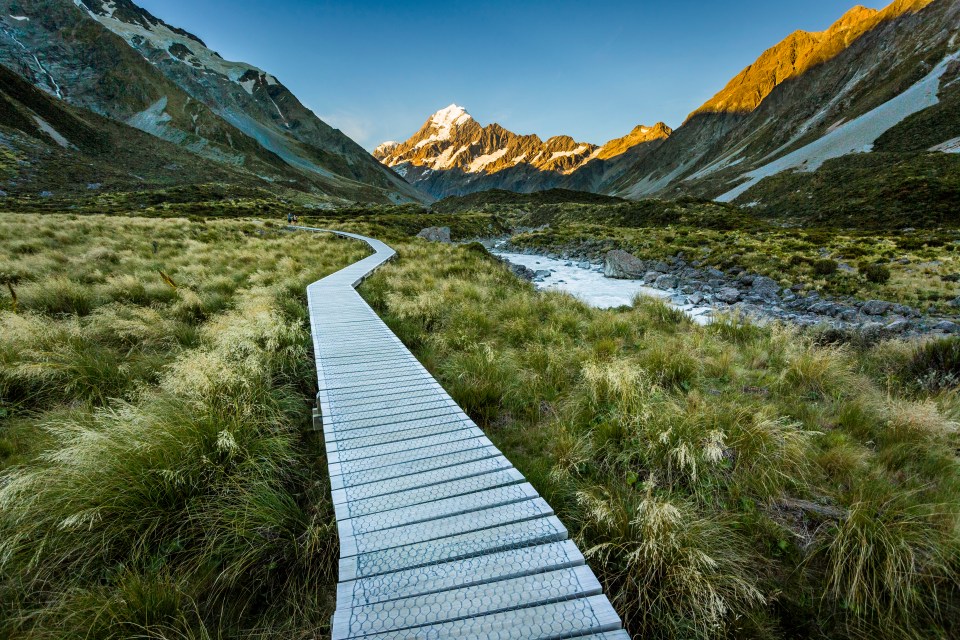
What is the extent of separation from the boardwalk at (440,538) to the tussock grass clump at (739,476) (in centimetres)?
41

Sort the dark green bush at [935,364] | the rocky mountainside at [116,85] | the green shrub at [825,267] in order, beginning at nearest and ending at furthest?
the dark green bush at [935,364] → the green shrub at [825,267] → the rocky mountainside at [116,85]

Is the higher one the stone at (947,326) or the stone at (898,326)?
the stone at (898,326)

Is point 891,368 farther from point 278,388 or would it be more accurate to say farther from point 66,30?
point 66,30

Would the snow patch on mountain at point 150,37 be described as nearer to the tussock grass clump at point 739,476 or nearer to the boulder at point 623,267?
the boulder at point 623,267

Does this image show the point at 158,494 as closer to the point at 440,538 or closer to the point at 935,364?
the point at 440,538

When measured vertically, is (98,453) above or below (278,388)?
above

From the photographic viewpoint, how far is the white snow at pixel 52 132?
252 ft

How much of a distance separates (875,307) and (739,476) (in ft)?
43.0

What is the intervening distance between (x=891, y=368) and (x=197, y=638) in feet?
30.6

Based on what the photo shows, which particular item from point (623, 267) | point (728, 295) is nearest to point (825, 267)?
point (728, 295)

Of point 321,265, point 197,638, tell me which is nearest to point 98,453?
point 197,638

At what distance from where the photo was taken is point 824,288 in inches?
550

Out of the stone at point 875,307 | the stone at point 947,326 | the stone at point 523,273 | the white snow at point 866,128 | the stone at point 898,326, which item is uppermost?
the white snow at point 866,128

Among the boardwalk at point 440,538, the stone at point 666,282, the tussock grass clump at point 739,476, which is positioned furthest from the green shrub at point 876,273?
the boardwalk at point 440,538
